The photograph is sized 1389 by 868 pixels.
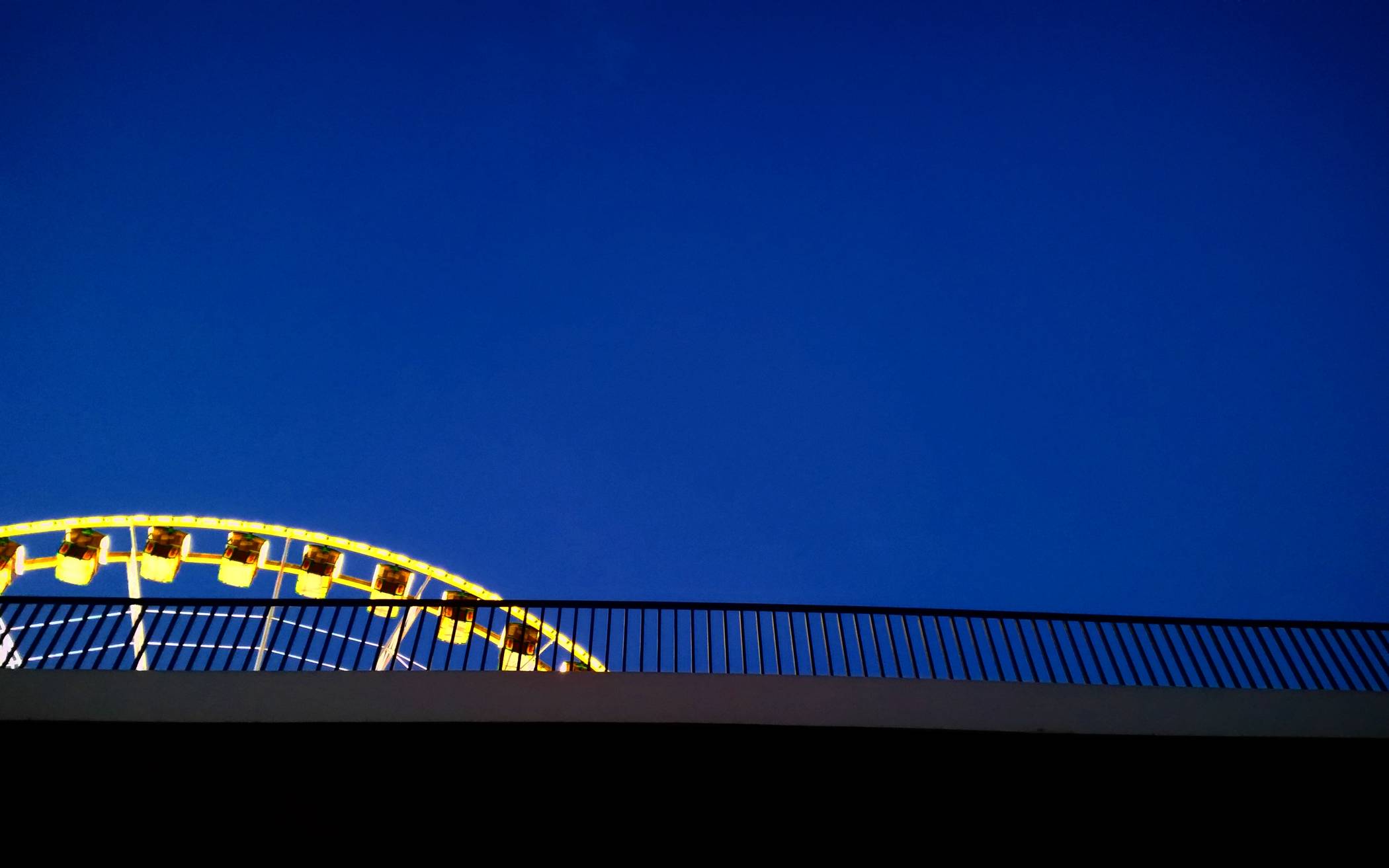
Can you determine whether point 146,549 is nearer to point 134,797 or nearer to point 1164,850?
point 134,797

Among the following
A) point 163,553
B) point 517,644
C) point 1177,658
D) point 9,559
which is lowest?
point 1177,658

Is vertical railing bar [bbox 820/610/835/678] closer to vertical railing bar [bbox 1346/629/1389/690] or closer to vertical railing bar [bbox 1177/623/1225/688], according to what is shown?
vertical railing bar [bbox 1177/623/1225/688]

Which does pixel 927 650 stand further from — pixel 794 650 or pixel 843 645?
pixel 794 650

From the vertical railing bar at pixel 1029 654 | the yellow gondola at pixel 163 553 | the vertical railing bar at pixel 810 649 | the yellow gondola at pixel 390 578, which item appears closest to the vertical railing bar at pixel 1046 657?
the vertical railing bar at pixel 1029 654

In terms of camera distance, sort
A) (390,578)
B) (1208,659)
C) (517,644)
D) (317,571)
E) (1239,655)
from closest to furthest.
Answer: (1208,659) < (1239,655) < (517,644) < (317,571) < (390,578)

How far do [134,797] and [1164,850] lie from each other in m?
11.6

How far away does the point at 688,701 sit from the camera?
8906 mm

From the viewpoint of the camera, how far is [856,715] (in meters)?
8.89

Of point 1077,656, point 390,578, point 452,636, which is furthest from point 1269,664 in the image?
point 390,578

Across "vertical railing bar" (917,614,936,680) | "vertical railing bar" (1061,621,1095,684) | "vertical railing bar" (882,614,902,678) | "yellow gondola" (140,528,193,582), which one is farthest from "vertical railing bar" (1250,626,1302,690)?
"yellow gondola" (140,528,193,582)

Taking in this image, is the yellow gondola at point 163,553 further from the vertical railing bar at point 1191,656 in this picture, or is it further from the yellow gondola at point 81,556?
the vertical railing bar at point 1191,656

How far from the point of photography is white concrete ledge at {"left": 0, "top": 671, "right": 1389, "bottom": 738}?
8.56m

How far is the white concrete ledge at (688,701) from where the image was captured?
8.56m

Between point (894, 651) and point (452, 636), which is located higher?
point (452, 636)
